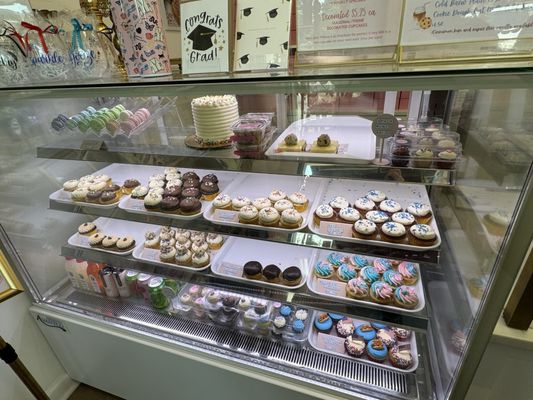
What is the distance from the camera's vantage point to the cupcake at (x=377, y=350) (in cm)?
146

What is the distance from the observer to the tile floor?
2170 millimetres

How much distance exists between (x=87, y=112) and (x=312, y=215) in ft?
4.29

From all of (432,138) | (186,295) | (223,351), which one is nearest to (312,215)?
(432,138)

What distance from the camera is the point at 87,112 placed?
1.65m

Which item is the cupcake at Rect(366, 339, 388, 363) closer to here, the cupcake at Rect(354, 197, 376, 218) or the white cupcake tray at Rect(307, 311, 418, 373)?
the white cupcake tray at Rect(307, 311, 418, 373)

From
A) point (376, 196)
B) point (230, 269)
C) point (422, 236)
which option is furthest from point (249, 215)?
point (422, 236)

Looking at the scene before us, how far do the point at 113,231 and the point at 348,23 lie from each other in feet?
5.96

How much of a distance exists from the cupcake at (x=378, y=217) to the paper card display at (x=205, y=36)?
31.6 inches

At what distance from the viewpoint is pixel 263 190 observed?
66.5 inches

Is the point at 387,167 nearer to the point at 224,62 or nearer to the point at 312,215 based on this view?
the point at 312,215

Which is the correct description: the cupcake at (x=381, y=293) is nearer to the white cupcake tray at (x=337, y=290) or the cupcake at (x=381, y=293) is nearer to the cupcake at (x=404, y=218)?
the white cupcake tray at (x=337, y=290)

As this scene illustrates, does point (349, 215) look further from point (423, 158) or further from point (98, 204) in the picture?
point (98, 204)

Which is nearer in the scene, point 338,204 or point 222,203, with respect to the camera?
point 338,204

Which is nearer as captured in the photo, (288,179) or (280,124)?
(280,124)
